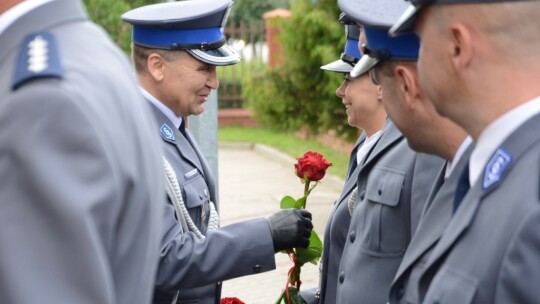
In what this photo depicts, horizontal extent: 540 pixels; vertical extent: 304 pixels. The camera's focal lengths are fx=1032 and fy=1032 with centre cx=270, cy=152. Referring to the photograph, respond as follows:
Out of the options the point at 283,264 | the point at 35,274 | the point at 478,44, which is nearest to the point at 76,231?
the point at 35,274

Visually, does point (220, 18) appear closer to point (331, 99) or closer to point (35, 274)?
point (35, 274)

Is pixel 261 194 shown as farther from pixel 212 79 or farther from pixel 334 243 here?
pixel 334 243

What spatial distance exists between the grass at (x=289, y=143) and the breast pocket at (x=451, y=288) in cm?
1093

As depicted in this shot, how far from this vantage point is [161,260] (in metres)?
3.43

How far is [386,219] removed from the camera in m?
3.08

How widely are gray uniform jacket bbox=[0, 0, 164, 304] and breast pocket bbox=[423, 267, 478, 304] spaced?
0.59 meters

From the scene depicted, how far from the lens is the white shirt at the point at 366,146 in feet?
11.5

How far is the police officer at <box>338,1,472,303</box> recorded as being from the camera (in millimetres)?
2361

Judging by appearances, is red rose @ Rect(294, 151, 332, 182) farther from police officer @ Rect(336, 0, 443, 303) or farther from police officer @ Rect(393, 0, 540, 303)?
police officer @ Rect(393, 0, 540, 303)

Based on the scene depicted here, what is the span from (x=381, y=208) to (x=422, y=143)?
0.63 metres

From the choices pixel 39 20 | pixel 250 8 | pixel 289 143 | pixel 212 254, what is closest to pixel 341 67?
pixel 212 254

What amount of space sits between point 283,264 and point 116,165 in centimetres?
746

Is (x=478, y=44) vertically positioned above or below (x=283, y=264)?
above

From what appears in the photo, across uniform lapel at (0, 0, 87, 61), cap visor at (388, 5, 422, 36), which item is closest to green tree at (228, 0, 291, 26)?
cap visor at (388, 5, 422, 36)
